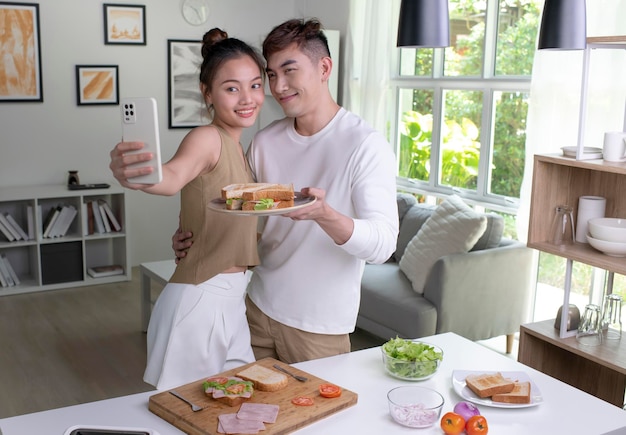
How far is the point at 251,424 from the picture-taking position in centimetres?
161

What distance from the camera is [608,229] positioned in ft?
9.49

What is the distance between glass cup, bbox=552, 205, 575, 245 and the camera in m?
3.12

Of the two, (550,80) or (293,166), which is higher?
(550,80)

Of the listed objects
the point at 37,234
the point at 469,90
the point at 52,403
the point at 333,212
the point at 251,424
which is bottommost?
the point at 52,403

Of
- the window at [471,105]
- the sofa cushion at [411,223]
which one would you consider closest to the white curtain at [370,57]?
the window at [471,105]

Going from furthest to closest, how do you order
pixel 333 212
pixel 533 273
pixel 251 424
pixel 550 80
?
pixel 533 273
pixel 550 80
pixel 333 212
pixel 251 424

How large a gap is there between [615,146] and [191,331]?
1786 millimetres

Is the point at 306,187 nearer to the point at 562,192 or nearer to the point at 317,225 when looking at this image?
the point at 317,225

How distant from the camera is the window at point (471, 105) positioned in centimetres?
455

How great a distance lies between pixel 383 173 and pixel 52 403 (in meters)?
2.37

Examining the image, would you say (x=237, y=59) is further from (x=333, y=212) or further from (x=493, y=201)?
(x=493, y=201)

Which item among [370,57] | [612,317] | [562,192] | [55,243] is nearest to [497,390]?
[612,317]

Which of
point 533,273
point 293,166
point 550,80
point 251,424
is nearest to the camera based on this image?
point 251,424

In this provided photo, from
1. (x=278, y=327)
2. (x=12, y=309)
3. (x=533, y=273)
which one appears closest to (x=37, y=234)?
(x=12, y=309)
